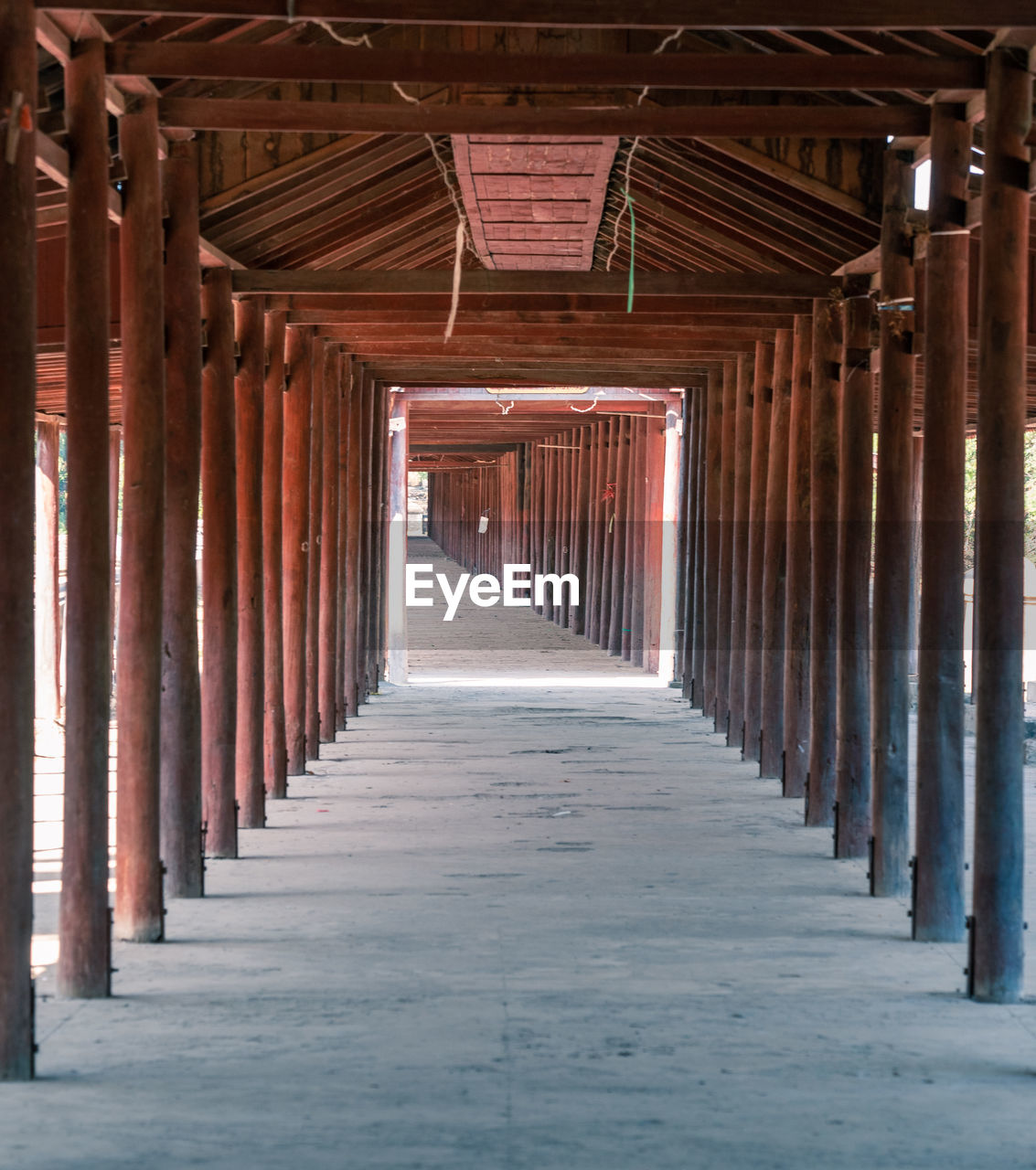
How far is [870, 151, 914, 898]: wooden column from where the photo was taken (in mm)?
7348

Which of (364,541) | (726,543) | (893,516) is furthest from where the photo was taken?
(364,541)

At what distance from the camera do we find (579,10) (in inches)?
208

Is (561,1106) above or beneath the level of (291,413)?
beneath

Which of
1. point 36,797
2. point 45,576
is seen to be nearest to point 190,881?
point 36,797

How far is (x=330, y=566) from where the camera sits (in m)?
13.4

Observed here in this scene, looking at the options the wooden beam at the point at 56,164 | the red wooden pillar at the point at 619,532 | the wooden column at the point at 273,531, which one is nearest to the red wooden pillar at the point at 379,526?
the red wooden pillar at the point at 619,532

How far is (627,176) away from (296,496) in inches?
132

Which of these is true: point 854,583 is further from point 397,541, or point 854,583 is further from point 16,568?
point 397,541

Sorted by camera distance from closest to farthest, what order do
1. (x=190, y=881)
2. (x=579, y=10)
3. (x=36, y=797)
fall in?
(x=579, y=10) < (x=190, y=881) < (x=36, y=797)

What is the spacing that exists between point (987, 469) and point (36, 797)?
7.19m

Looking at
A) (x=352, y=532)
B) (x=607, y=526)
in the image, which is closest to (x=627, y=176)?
(x=352, y=532)

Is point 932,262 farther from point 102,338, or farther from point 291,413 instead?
point 291,413

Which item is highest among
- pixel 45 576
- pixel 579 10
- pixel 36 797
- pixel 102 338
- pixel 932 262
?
pixel 579 10
